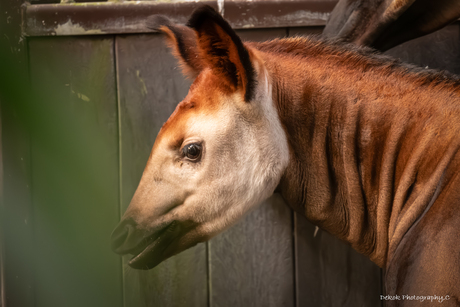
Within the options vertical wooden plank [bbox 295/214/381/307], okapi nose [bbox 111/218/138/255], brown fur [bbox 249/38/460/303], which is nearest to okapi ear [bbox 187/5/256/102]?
brown fur [bbox 249/38/460/303]

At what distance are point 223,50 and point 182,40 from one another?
0.75 feet

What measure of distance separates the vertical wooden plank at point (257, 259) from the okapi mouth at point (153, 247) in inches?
19.1

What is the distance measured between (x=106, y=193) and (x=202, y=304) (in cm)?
63

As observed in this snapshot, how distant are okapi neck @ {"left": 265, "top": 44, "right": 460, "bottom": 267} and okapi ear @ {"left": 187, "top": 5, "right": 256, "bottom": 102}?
11cm

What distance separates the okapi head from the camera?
3.09 ft

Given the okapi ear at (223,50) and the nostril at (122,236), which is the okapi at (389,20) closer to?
the okapi ear at (223,50)

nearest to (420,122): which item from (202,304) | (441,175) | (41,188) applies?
(441,175)

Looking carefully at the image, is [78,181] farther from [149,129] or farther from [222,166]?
[222,166]

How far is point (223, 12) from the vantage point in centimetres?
140

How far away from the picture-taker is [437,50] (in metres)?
1.42

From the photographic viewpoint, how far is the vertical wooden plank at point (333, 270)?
1461mm

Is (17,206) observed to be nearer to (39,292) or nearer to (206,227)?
(39,292)

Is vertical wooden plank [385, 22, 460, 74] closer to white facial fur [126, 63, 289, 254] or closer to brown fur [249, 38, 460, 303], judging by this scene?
brown fur [249, 38, 460, 303]

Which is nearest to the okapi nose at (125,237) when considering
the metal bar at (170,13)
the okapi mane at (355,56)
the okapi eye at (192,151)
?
the okapi eye at (192,151)
